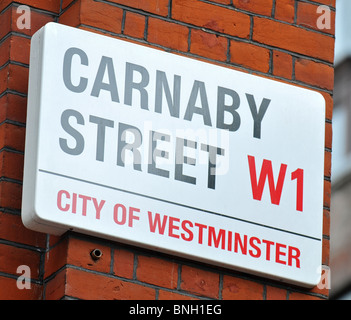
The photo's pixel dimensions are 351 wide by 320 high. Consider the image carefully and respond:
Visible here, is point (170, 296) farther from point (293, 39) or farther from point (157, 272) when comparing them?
point (293, 39)

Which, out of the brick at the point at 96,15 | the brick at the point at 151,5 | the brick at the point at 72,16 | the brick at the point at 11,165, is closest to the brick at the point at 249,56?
the brick at the point at 151,5

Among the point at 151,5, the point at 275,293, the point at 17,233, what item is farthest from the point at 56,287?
the point at 151,5

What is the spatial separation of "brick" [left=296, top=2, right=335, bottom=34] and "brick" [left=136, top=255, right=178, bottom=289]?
0.86 m

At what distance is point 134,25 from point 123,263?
26.2 inches

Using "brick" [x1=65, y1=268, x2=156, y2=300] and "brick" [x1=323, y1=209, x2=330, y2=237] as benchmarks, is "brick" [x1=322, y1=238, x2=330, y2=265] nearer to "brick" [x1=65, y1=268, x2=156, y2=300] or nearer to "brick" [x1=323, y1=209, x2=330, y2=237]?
"brick" [x1=323, y1=209, x2=330, y2=237]

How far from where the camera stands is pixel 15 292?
12.3 ft

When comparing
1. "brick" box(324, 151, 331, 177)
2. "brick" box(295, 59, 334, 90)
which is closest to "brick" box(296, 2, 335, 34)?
"brick" box(295, 59, 334, 90)

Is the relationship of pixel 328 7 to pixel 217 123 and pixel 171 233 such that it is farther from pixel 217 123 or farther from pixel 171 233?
pixel 171 233

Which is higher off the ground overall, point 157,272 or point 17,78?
point 17,78

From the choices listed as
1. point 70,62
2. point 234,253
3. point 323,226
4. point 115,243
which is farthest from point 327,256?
point 70,62

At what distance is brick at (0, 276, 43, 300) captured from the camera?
12.3 ft

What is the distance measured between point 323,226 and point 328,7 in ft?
2.14

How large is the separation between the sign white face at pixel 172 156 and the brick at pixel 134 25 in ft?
0.28

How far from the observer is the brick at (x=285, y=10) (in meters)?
4.15
